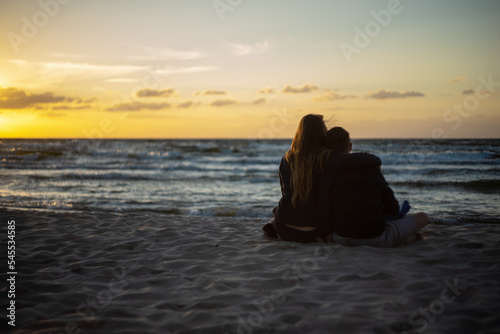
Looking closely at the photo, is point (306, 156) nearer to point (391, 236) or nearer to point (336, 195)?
point (336, 195)

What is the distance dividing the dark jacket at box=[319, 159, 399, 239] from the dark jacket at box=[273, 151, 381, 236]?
49 millimetres

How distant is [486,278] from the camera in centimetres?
319

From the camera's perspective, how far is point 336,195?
3969 mm

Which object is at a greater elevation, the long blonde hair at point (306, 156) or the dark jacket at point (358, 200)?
the long blonde hair at point (306, 156)

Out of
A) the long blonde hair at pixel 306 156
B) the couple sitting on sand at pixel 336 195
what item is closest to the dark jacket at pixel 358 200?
the couple sitting on sand at pixel 336 195

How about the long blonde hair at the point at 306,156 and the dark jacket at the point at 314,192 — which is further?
the long blonde hair at the point at 306,156

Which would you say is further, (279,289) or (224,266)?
(224,266)

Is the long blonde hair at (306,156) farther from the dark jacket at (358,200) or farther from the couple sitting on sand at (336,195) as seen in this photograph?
the dark jacket at (358,200)

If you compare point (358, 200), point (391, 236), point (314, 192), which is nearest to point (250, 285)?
point (314, 192)

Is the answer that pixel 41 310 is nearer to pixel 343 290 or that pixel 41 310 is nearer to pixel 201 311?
pixel 201 311

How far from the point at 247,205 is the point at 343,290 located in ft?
19.7

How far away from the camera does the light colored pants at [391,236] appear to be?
13.6 feet

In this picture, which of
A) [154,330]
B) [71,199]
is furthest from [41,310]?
[71,199]

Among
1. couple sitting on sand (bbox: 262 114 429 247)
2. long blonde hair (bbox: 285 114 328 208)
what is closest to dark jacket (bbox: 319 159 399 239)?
couple sitting on sand (bbox: 262 114 429 247)
